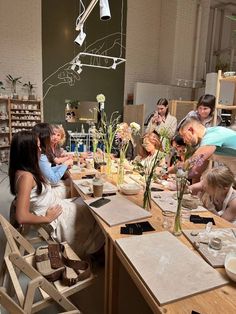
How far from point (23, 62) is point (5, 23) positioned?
2.97ft

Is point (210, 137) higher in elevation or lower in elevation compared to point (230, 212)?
higher

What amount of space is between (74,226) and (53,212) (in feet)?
0.60

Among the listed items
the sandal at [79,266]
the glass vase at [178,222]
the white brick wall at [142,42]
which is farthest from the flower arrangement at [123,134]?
the white brick wall at [142,42]

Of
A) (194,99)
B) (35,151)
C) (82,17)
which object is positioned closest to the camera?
(35,151)

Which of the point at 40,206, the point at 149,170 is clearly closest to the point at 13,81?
the point at 40,206

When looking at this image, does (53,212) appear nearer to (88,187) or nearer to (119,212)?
(88,187)

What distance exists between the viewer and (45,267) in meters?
1.41

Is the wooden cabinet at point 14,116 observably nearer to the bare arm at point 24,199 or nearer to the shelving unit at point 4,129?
the shelving unit at point 4,129

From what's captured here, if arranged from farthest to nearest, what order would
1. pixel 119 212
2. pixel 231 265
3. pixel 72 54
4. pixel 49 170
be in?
pixel 72 54 → pixel 49 170 → pixel 119 212 → pixel 231 265

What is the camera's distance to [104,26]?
6.52 metres

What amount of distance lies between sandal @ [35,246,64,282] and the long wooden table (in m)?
0.28

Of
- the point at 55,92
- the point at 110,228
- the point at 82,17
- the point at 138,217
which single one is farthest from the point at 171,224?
the point at 55,92

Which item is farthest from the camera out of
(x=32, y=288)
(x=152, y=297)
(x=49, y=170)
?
(x=49, y=170)

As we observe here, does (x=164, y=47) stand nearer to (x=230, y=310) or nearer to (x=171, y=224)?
(x=171, y=224)
